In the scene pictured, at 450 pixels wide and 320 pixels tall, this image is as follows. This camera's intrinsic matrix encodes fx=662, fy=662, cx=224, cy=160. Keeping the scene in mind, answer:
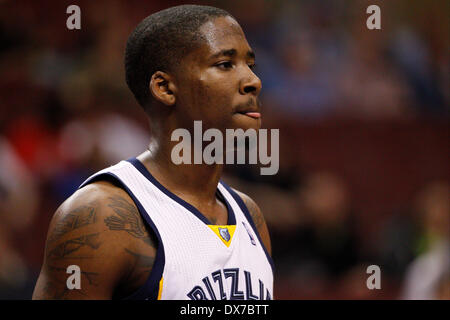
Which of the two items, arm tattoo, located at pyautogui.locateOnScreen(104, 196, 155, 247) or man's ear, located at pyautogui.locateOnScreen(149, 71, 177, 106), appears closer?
arm tattoo, located at pyautogui.locateOnScreen(104, 196, 155, 247)

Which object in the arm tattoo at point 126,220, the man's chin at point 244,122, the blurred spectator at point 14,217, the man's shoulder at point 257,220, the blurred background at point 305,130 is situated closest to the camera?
the arm tattoo at point 126,220

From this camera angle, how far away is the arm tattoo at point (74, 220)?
2.54 m

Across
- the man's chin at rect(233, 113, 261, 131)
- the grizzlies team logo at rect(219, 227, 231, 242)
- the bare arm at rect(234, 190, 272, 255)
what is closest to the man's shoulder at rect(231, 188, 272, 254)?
the bare arm at rect(234, 190, 272, 255)

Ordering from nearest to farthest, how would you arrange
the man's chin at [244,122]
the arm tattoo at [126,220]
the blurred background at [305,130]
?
the arm tattoo at [126,220]
the man's chin at [244,122]
the blurred background at [305,130]

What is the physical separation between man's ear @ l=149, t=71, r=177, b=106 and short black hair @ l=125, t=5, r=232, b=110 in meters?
0.03

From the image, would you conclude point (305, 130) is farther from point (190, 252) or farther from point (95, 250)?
point (95, 250)

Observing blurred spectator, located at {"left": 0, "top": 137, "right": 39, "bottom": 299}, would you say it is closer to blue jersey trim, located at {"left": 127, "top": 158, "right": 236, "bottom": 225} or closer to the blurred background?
the blurred background

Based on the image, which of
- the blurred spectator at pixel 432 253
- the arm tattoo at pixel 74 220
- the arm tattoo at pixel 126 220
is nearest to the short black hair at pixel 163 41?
the arm tattoo at pixel 126 220

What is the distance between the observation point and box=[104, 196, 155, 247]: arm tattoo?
2.60 metres

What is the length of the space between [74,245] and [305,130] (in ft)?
16.4

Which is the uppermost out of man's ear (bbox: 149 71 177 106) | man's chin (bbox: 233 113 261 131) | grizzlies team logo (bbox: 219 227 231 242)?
man's ear (bbox: 149 71 177 106)

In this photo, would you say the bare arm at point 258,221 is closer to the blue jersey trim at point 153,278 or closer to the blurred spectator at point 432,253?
the blue jersey trim at point 153,278

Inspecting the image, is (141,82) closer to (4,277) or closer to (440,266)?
(4,277)

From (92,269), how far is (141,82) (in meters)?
0.98
